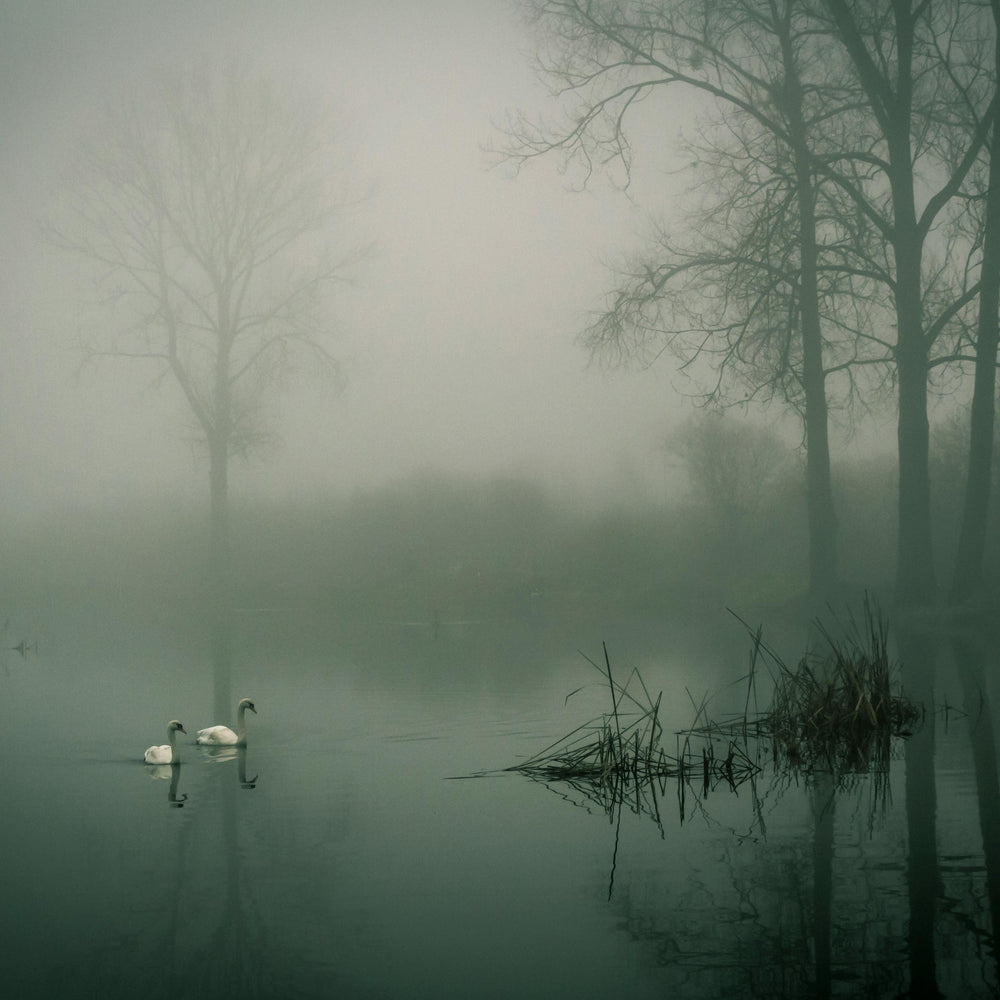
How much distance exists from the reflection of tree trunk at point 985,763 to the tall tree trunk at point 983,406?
514 centimetres

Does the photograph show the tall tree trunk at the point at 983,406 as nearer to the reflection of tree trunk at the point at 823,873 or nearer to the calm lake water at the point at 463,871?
the calm lake water at the point at 463,871

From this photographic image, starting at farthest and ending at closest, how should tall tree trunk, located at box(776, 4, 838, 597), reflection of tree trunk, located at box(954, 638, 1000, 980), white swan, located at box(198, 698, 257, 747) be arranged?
tall tree trunk, located at box(776, 4, 838, 597)
white swan, located at box(198, 698, 257, 747)
reflection of tree trunk, located at box(954, 638, 1000, 980)

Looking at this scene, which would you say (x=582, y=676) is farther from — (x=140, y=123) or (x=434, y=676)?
(x=140, y=123)

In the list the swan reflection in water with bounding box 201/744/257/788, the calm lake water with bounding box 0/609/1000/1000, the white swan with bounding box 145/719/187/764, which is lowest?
the calm lake water with bounding box 0/609/1000/1000

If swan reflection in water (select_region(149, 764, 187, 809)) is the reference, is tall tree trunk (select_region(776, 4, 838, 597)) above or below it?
above

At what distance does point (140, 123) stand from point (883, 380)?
19997 millimetres

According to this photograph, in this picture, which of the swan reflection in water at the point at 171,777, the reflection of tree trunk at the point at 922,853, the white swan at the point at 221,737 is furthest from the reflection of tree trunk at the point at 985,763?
the white swan at the point at 221,737

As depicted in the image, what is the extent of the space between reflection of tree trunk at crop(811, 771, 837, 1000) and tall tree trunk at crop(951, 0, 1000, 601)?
36.5 ft

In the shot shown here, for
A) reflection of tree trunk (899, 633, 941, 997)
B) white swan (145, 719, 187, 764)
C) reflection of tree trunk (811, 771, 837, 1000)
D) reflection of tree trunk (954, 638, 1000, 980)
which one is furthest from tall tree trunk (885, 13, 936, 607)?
white swan (145, 719, 187, 764)

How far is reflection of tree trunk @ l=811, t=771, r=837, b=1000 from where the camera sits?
3.31 m

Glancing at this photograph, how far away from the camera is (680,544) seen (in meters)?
24.4

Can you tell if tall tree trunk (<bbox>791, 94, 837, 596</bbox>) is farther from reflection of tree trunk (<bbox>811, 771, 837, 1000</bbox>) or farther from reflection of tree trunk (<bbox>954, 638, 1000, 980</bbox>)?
reflection of tree trunk (<bbox>811, 771, 837, 1000</bbox>)

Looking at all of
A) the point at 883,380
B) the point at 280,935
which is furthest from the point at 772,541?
the point at 280,935

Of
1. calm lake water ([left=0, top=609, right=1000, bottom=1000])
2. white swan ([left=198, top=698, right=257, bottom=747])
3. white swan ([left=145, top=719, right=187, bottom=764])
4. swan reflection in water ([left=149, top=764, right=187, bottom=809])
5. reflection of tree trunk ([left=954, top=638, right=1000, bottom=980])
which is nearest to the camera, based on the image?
calm lake water ([left=0, top=609, right=1000, bottom=1000])
